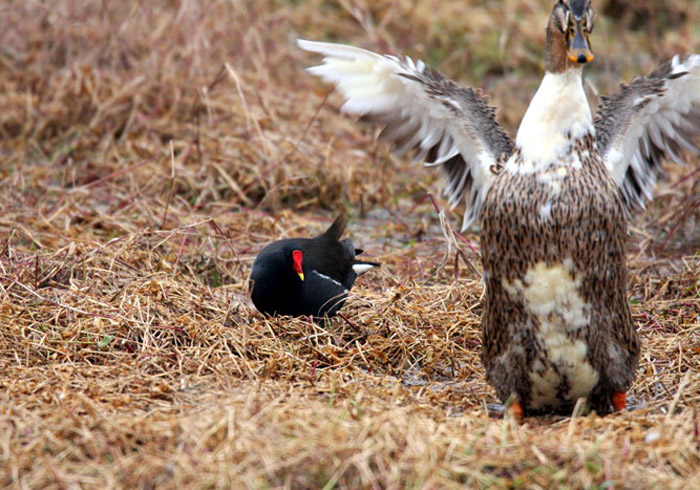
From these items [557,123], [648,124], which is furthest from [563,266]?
[648,124]

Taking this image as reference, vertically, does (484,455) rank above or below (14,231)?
above

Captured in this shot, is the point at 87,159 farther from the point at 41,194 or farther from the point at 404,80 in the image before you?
the point at 404,80

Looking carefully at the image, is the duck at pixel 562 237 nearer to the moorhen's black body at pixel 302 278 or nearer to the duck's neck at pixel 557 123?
the duck's neck at pixel 557 123

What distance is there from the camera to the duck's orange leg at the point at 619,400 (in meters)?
3.97

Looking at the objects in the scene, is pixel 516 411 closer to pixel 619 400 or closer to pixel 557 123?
pixel 619 400

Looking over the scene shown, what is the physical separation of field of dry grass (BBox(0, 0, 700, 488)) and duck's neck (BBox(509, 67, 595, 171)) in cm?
99

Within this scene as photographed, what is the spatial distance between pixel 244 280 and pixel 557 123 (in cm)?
235

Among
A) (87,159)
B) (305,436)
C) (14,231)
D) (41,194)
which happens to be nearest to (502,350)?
(305,436)

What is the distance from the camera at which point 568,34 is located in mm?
3801

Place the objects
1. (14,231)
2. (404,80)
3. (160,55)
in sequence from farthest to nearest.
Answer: (160,55)
(14,231)
(404,80)

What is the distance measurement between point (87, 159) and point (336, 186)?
190 cm

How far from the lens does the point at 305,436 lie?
3287 millimetres

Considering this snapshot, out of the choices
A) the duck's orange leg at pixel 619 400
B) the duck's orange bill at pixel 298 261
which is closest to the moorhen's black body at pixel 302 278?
the duck's orange bill at pixel 298 261

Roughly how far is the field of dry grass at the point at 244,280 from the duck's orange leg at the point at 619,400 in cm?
8
